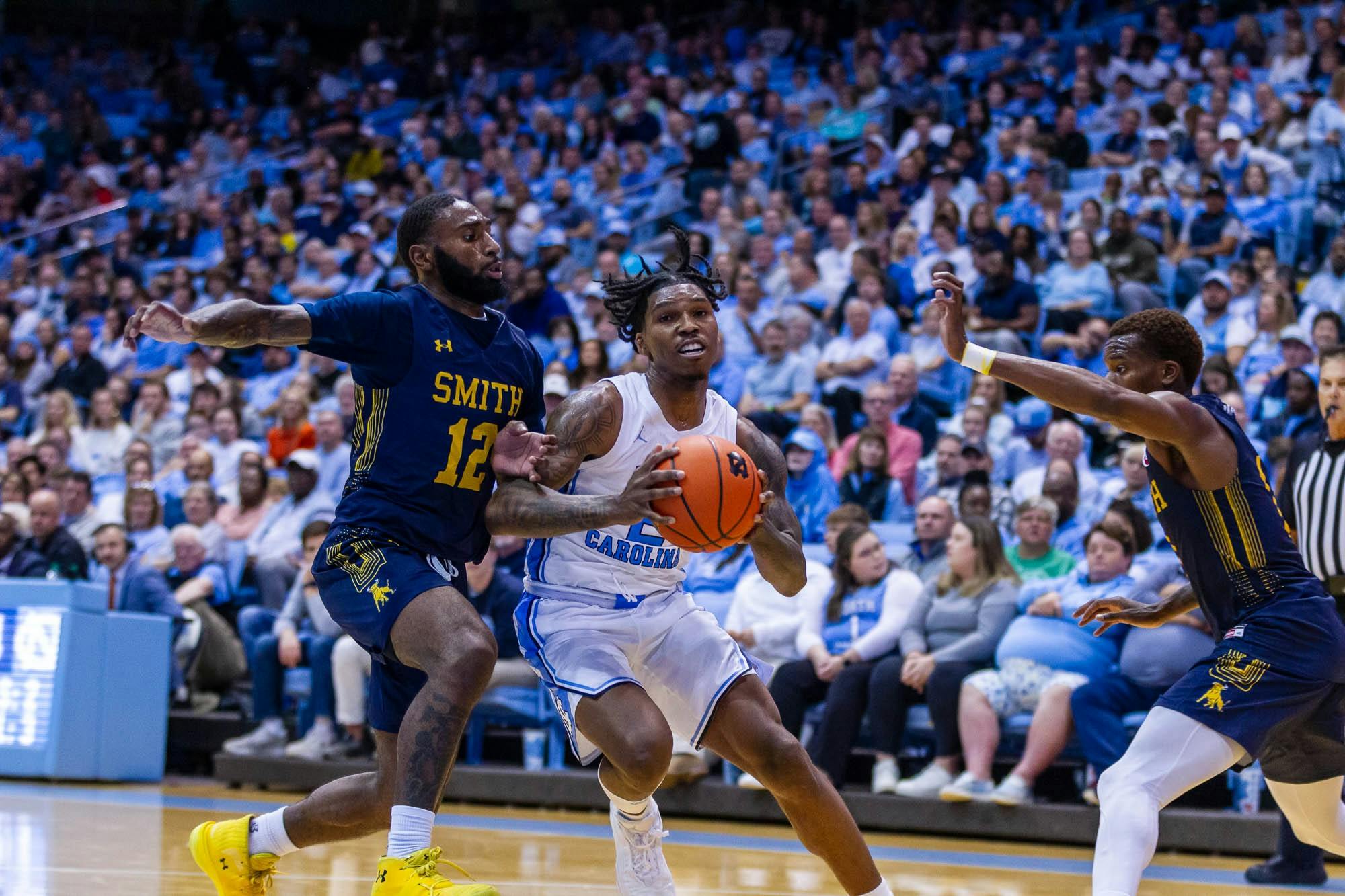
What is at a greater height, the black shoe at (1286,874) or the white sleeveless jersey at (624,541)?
the white sleeveless jersey at (624,541)

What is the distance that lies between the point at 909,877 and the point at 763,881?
63 centimetres

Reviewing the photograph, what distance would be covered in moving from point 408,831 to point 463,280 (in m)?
1.77

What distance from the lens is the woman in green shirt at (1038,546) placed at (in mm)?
8477

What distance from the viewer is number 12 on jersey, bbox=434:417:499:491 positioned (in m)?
4.68

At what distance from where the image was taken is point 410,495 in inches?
184

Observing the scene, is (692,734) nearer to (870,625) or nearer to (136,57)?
(870,625)

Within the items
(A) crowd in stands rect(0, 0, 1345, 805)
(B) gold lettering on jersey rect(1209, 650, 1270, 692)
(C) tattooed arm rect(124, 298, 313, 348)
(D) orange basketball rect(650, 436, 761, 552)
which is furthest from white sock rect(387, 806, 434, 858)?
(A) crowd in stands rect(0, 0, 1345, 805)

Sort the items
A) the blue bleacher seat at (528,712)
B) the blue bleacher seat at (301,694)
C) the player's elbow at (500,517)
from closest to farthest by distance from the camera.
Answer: the player's elbow at (500,517), the blue bleacher seat at (528,712), the blue bleacher seat at (301,694)

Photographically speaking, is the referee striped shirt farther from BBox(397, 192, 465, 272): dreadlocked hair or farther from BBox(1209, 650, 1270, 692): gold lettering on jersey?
BBox(397, 192, 465, 272): dreadlocked hair

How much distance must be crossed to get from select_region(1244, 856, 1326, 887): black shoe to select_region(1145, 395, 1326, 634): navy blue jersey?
2.55m

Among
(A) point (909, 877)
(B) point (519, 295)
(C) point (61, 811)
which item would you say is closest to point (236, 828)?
(A) point (909, 877)

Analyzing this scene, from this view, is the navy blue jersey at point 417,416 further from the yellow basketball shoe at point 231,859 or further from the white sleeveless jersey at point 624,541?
the yellow basketball shoe at point 231,859

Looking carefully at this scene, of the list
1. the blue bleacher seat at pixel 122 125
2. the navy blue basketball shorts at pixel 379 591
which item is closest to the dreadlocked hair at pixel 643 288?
the navy blue basketball shorts at pixel 379 591

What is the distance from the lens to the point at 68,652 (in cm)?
959
